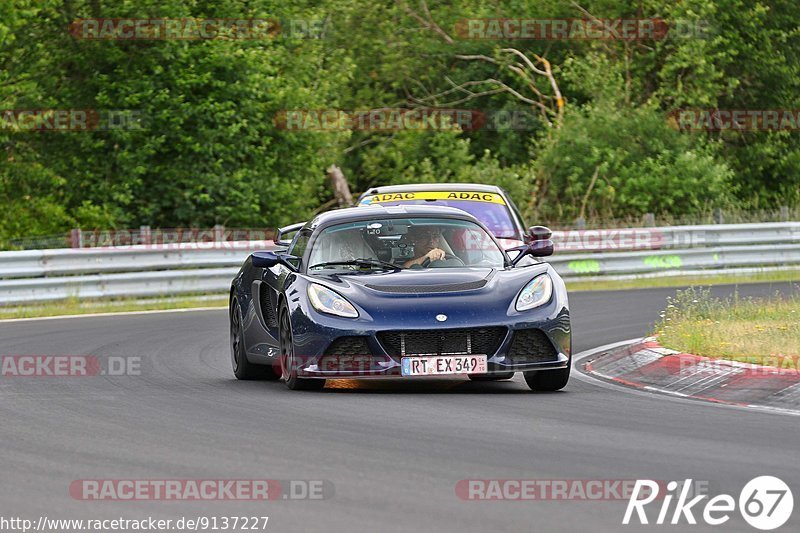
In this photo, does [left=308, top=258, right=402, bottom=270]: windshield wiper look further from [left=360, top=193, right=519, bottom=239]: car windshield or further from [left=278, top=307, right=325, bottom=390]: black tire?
[left=360, top=193, right=519, bottom=239]: car windshield

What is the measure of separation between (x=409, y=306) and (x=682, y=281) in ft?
53.3

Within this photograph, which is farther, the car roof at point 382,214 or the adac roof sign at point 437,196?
the adac roof sign at point 437,196

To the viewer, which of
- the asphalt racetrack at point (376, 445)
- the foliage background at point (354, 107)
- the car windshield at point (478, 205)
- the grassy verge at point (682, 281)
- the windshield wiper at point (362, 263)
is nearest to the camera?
the asphalt racetrack at point (376, 445)

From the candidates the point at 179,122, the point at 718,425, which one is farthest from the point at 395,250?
the point at 179,122

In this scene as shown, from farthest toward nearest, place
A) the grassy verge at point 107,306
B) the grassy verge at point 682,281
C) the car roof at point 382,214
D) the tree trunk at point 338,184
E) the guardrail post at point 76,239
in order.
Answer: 1. the tree trunk at point 338,184
2. the grassy verge at point 682,281
3. the guardrail post at point 76,239
4. the grassy verge at point 107,306
5. the car roof at point 382,214

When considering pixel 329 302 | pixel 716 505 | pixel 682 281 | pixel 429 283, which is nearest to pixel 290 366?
pixel 329 302

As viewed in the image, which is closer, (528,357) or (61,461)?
(61,461)

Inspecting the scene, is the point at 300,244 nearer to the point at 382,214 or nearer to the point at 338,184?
the point at 382,214

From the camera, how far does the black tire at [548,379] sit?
11.8 meters

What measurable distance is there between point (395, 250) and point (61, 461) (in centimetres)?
469

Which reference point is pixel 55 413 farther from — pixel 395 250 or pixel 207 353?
pixel 207 353

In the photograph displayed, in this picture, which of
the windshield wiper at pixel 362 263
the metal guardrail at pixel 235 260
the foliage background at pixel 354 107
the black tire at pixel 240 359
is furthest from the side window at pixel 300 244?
the foliage background at pixel 354 107

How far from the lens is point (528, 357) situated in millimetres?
11562

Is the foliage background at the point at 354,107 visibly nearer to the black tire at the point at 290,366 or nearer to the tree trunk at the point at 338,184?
the tree trunk at the point at 338,184
